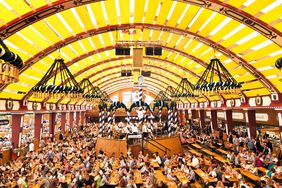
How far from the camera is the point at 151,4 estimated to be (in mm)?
12086

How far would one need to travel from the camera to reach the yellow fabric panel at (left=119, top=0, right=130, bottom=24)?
39.0ft

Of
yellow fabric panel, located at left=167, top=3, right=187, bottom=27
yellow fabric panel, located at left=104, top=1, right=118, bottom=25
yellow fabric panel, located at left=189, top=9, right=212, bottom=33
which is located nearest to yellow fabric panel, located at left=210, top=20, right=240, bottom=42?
yellow fabric panel, located at left=189, top=9, right=212, bottom=33

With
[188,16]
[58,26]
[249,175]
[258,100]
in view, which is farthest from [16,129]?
[258,100]

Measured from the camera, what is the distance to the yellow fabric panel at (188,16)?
11.6 meters

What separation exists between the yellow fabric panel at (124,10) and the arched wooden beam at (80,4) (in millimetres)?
2722

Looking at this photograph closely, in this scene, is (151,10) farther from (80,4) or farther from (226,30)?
→ (80,4)

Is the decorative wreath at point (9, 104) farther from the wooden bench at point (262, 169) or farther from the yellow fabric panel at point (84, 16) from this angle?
the wooden bench at point (262, 169)

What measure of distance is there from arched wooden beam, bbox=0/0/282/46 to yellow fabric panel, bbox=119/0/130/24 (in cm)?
272

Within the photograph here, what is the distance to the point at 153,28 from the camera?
14344mm

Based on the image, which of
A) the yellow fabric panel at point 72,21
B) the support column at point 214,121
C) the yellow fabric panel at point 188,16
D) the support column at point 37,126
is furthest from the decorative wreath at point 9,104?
the support column at point 214,121

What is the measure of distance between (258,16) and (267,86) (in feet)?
21.3

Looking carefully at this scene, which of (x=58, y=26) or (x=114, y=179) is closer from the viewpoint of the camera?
(x=114, y=179)

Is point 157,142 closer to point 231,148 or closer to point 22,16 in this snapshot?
point 231,148

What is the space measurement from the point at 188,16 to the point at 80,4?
6.33 metres
